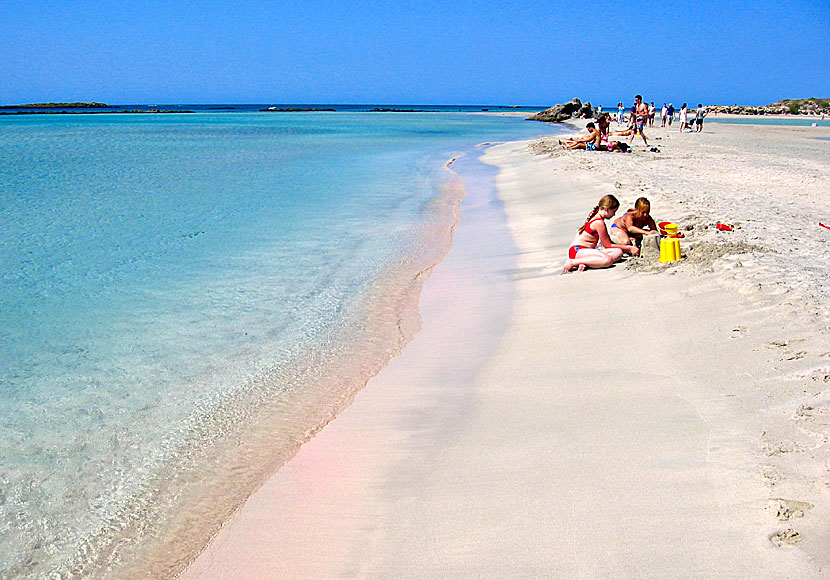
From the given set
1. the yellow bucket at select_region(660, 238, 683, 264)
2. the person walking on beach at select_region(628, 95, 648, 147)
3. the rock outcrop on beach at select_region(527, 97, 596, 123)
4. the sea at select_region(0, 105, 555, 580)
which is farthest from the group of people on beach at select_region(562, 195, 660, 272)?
the rock outcrop on beach at select_region(527, 97, 596, 123)

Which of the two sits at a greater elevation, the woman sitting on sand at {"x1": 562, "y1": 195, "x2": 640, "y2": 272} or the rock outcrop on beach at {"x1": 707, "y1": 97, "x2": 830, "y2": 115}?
the rock outcrop on beach at {"x1": 707, "y1": 97, "x2": 830, "y2": 115}

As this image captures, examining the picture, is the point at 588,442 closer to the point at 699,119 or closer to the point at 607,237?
the point at 607,237

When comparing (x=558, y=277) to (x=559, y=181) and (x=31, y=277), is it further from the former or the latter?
(x=559, y=181)

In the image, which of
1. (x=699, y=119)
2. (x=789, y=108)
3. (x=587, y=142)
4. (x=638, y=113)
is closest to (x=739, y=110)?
(x=789, y=108)

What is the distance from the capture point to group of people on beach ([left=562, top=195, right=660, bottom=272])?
315 inches

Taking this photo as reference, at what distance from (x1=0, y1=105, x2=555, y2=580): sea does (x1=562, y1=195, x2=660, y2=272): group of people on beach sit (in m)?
2.16

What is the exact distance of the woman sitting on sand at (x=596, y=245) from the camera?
26.2 feet

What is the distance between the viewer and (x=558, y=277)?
8.11 metres

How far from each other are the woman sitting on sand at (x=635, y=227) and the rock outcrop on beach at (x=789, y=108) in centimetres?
7019

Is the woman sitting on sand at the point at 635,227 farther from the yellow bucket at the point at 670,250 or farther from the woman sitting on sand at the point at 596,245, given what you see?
the yellow bucket at the point at 670,250

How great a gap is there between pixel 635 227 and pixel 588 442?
488cm

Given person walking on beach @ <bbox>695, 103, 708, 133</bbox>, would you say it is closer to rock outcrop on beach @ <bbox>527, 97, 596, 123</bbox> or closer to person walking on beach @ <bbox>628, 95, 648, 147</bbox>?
person walking on beach @ <bbox>628, 95, 648, 147</bbox>

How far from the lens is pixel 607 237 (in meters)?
8.23

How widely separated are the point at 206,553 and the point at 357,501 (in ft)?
2.88
